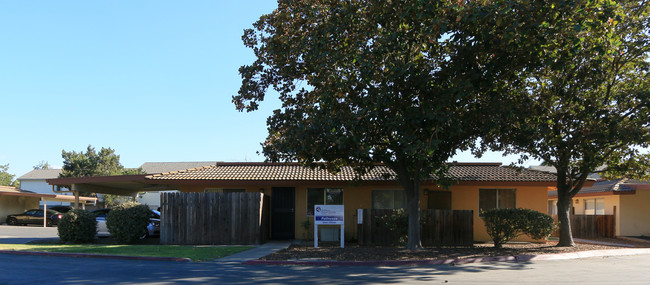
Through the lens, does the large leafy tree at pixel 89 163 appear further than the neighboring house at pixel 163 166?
No

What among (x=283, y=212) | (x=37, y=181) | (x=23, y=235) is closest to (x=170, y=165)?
(x=37, y=181)

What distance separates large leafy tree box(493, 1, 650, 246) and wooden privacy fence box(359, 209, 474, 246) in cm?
317

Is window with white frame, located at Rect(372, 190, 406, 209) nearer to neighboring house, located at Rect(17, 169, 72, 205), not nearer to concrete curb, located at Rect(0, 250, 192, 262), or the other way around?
concrete curb, located at Rect(0, 250, 192, 262)

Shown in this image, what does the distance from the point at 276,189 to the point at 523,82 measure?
10.5m

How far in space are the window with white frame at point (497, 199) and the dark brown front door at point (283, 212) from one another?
7716mm

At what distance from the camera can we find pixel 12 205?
3806cm

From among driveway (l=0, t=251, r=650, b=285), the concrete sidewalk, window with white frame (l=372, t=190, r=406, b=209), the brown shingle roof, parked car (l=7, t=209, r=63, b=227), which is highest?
the brown shingle roof

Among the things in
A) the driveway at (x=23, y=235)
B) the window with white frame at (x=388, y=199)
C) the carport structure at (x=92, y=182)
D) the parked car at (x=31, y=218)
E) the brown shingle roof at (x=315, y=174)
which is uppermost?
the brown shingle roof at (x=315, y=174)

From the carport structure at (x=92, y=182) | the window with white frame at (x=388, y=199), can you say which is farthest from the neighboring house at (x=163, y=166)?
the window with white frame at (x=388, y=199)

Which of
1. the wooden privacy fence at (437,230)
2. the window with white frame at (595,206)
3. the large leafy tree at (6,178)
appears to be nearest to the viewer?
the wooden privacy fence at (437,230)

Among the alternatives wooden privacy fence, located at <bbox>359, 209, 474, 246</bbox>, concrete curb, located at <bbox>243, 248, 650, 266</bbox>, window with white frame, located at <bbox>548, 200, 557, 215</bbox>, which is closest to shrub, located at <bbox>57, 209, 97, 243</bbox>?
concrete curb, located at <bbox>243, 248, 650, 266</bbox>

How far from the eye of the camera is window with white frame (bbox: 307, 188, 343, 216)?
21438 mm

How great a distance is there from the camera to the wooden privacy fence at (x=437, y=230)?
62.4 ft

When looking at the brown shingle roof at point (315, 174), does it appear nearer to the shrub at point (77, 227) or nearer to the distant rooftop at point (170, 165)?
the shrub at point (77, 227)
